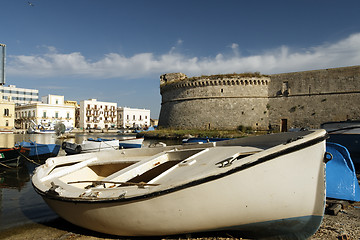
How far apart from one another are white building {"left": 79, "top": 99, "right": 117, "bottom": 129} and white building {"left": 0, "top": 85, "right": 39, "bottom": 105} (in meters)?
26.6

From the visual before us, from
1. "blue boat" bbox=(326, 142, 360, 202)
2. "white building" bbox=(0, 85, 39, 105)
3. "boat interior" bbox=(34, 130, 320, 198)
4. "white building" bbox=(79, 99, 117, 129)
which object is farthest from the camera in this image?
"white building" bbox=(0, 85, 39, 105)

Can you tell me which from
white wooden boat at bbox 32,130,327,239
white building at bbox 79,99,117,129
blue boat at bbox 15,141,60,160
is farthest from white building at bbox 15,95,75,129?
white wooden boat at bbox 32,130,327,239

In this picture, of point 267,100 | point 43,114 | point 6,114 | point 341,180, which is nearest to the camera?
point 341,180

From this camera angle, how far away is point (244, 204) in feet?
10.0

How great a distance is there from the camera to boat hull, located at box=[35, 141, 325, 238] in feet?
9.86

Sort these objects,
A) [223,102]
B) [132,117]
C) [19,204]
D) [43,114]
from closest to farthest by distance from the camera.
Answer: [19,204] < [223,102] < [43,114] < [132,117]

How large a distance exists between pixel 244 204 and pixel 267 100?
2874 cm

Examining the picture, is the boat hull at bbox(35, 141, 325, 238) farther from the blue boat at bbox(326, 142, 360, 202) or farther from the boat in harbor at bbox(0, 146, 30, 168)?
the boat in harbor at bbox(0, 146, 30, 168)

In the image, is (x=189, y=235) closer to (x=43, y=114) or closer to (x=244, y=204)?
(x=244, y=204)

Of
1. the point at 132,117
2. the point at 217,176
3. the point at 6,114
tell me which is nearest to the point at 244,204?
the point at 217,176

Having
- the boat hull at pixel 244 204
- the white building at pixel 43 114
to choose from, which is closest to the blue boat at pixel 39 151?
the boat hull at pixel 244 204

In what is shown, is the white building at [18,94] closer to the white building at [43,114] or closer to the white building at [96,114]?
the white building at [43,114]

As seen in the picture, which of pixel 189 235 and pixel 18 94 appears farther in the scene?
pixel 18 94

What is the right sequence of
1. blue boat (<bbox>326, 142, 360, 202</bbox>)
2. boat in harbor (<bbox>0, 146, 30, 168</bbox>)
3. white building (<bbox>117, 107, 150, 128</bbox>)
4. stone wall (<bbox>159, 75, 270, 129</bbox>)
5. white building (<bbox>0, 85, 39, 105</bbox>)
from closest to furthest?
blue boat (<bbox>326, 142, 360, 202</bbox>), boat in harbor (<bbox>0, 146, 30, 168</bbox>), stone wall (<bbox>159, 75, 270, 129</bbox>), white building (<bbox>117, 107, 150, 128</bbox>), white building (<bbox>0, 85, 39, 105</bbox>)
